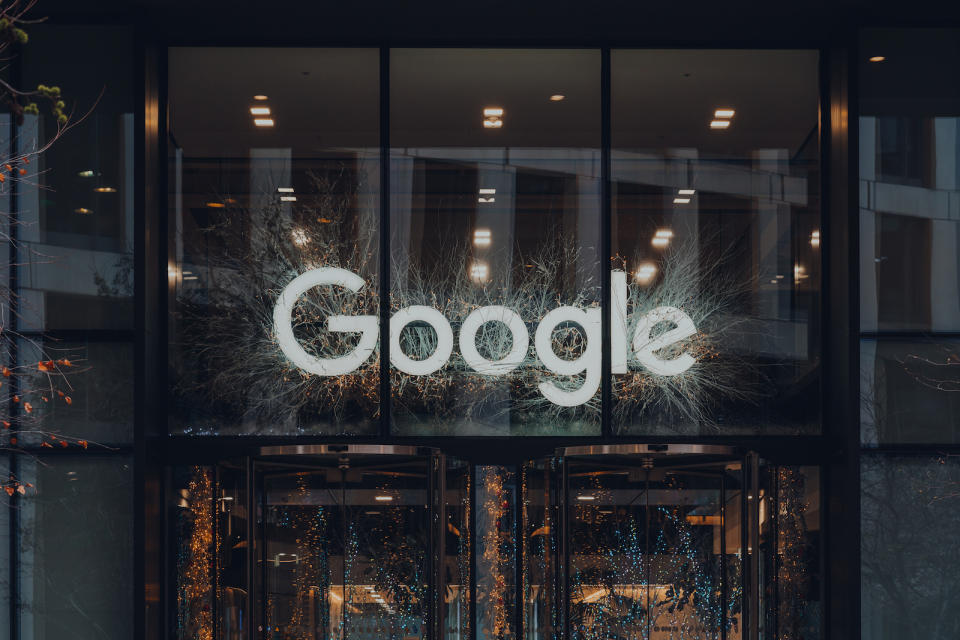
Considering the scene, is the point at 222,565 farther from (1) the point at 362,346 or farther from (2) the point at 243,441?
(1) the point at 362,346

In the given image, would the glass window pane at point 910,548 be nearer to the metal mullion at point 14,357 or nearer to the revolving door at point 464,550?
the revolving door at point 464,550

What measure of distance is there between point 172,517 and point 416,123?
13.4 feet

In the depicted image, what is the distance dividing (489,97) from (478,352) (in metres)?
2.33

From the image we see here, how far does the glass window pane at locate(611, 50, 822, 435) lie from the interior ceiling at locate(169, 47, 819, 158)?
26 millimetres

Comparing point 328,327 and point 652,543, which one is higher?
point 328,327

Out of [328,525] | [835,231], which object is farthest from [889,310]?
[328,525]

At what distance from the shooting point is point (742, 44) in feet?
34.1

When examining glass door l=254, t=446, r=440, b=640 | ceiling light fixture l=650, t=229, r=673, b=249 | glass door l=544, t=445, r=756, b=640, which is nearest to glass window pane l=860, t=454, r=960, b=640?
glass door l=544, t=445, r=756, b=640

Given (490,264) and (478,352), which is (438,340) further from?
(490,264)

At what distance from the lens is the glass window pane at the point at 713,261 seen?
995cm

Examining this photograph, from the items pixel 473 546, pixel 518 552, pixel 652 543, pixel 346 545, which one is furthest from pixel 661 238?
pixel 346 545

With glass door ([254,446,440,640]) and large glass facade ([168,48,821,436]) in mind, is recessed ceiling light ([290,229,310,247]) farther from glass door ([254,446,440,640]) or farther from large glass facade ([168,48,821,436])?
glass door ([254,446,440,640])

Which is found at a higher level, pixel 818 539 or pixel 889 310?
pixel 889 310

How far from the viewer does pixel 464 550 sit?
9758 millimetres
